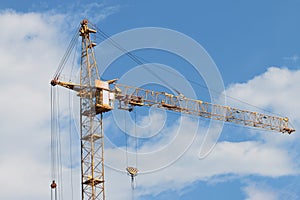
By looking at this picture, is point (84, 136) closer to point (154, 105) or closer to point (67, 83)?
point (67, 83)

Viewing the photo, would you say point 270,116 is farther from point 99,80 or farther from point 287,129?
point 99,80

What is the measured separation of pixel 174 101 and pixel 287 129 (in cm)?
3465

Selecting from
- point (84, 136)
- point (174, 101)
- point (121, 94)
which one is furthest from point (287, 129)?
point (84, 136)

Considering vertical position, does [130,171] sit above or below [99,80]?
below

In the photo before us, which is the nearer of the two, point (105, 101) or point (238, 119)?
point (105, 101)

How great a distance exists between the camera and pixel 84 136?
11800 centimetres

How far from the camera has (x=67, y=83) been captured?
12000 cm

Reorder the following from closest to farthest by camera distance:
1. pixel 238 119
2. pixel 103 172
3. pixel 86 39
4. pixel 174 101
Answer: pixel 103 172
pixel 86 39
pixel 174 101
pixel 238 119

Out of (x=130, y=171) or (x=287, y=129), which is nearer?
(x=130, y=171)

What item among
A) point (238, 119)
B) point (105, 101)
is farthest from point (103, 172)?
point (238, 119)

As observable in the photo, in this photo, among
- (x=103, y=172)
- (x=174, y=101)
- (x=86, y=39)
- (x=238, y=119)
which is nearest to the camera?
(x=103, y=172)

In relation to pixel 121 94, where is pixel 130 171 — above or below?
below

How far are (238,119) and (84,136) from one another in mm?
45266

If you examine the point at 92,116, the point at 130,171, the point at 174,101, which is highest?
the point at 174,101
